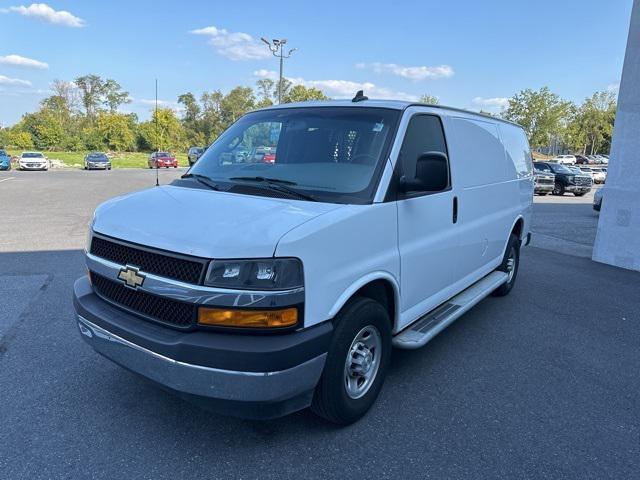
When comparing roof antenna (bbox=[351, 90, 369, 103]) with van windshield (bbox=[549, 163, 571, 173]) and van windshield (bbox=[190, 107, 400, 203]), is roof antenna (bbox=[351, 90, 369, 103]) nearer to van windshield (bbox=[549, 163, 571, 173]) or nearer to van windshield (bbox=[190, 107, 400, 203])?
van windshield (bbox=[190, 107, 400, 203])

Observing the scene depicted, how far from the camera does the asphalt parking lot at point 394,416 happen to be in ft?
8.95

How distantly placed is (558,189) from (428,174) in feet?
83.2

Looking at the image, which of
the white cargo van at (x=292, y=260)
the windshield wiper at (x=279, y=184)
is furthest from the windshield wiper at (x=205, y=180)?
the windshield wiper at (x=279, y=184)

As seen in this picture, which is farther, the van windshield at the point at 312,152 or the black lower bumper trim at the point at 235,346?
the van windshield at the point at 312,152

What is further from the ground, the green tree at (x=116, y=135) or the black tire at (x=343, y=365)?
the green tree at (x=116, y=135)

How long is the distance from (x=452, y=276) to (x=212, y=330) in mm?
2533

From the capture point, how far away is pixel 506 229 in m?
5.64

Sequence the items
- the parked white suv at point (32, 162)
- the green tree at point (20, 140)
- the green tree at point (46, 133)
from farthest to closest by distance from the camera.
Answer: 1. the green tree at point (46, 133)
2. the green tree at point (20, 140)
3. the parked white suv at point (32, 162)

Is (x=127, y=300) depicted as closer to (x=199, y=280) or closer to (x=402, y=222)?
(x=199, y=280)

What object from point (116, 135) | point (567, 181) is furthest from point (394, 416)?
point (116, 135)

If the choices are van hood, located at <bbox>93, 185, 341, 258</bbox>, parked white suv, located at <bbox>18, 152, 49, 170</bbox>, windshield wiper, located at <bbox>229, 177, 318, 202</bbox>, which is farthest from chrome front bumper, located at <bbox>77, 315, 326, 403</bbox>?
parked white suv, located at <bbox>18, 152, 49, 170</bbox>

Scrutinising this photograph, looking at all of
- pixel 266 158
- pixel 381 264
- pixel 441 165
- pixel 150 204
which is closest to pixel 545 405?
pixel 381 264

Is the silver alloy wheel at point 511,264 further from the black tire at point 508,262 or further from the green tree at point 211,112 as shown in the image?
the green tree at point 211,112

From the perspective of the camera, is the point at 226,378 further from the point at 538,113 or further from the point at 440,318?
the point at 538,113
